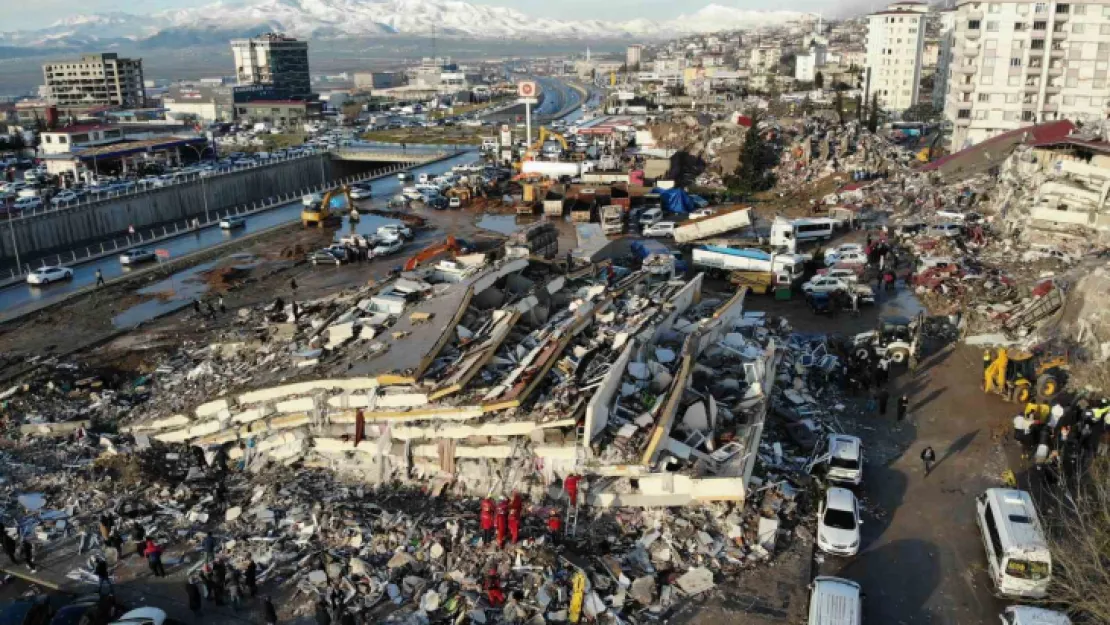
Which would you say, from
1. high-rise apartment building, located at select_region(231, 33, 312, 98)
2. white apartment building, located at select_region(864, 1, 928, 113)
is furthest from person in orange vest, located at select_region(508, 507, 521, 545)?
high-rise apartment building, located at select_region(231, 33, 312, 98)

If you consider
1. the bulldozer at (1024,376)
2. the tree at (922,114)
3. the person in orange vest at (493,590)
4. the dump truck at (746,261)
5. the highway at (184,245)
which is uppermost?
the tree at (922,114)

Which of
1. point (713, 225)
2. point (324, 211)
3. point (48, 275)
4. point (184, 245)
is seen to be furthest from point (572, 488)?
point (324, 211)

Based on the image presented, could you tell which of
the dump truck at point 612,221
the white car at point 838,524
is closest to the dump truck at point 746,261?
the dump truck at point 612,221

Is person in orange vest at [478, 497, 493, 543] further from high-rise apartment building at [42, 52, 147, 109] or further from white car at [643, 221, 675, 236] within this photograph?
high-rise apartment building at [42, 52, 147, 109]

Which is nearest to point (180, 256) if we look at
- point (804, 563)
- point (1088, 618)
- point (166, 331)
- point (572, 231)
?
point (166, 331)

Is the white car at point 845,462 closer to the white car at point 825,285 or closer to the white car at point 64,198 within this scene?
the white car at point 825,285

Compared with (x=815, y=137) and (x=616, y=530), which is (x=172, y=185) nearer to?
(x=815, y=137)
